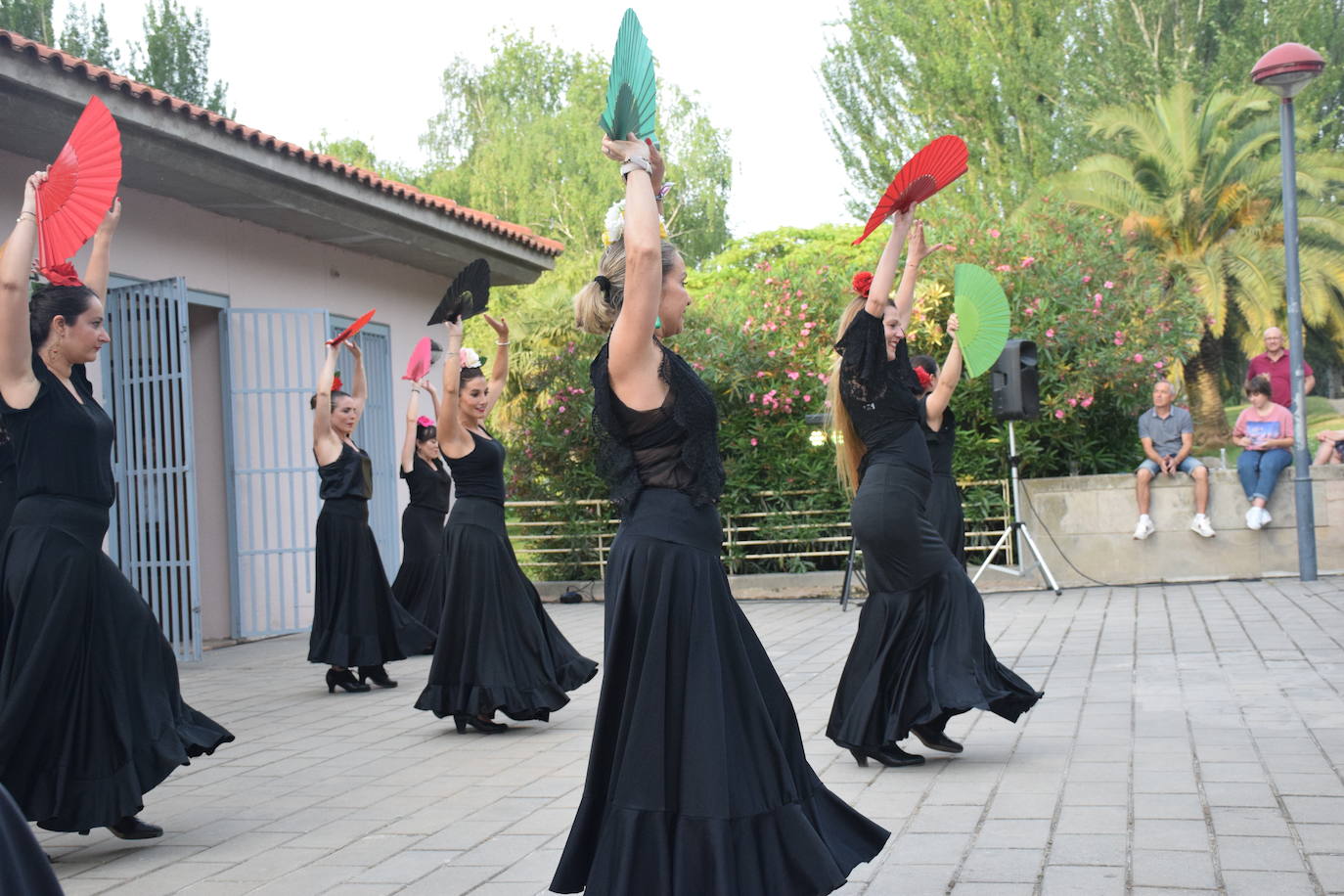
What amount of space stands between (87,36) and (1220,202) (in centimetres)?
2725

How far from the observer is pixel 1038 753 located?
20.1ft

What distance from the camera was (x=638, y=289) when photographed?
336 cm

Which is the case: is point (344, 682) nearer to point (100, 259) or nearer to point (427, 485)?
point (427, 485)

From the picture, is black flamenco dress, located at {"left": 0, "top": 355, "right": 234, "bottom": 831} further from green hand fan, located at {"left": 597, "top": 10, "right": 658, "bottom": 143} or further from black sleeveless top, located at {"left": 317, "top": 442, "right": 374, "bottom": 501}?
black sleeveless top, located at {"left": 317, "top": 442, "right": 374, "bottom": 501}

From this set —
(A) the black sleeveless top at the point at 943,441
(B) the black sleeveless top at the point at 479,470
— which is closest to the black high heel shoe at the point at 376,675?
(B) the black sleeveless top at the point at 479,470

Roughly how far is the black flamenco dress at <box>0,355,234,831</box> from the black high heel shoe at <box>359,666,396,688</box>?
4195 millimetres

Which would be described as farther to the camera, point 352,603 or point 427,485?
point 427,485

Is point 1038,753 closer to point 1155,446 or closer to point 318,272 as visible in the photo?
point 1155,446

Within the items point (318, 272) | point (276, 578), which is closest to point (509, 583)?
point (276, 578)

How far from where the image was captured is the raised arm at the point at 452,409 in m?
6.96

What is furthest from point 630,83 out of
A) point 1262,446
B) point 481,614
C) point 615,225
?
point 1262,446

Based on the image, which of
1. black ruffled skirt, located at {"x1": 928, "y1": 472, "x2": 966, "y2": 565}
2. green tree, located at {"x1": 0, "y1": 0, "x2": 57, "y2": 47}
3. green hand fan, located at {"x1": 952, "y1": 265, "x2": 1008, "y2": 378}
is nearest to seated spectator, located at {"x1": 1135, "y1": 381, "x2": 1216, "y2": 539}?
black ruffled skirt, located at {"x1": 928, "y1": 472, "x2": 966, "y2": 565}

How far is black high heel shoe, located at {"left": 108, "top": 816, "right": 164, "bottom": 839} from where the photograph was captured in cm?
516

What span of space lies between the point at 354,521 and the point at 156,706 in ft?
14.2
